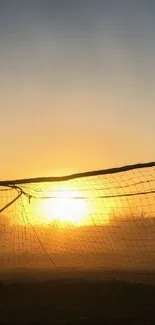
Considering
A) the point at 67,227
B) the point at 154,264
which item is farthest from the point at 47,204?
the point at 154,264

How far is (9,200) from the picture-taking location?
13.6 meters

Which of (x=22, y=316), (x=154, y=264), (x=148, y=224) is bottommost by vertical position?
(x=154, y=264)

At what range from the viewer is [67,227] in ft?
65.8

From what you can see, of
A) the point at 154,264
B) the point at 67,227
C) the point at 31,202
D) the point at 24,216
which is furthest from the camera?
the point at 154,264

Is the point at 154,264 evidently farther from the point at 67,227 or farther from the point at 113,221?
the point at 113,221

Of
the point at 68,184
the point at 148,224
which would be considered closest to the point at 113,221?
the point at 148,224

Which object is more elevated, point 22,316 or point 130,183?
point 130,183

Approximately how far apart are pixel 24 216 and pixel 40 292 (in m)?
5.12

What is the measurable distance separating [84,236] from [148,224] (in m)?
7.33

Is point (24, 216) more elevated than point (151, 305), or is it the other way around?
point (24, 216)

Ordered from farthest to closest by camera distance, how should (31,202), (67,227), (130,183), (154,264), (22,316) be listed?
(154,264) → (67,227) → (31,202) → (22,316) → (130,183)

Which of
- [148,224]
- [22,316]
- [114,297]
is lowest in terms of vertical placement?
[114,297]

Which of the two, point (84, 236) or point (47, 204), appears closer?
point (47, 204)

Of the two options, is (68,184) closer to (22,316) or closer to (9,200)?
(9,200)
